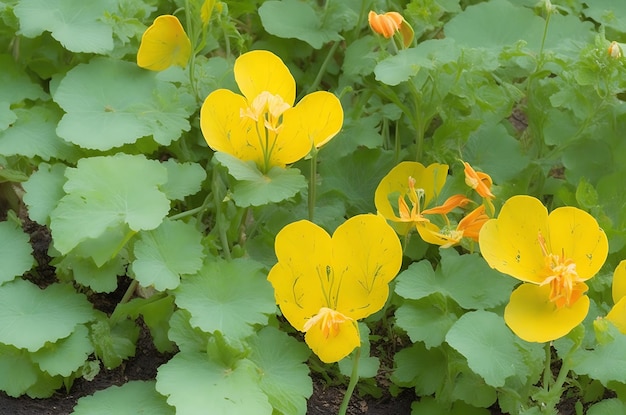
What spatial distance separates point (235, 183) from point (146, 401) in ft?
1.06

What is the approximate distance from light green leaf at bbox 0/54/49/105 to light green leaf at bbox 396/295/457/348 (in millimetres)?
716

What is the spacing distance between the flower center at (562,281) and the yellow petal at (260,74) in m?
0.44

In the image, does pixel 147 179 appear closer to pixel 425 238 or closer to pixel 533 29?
pixel 425 238

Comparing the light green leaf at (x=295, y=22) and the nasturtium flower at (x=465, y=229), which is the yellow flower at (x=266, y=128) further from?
the light green leaf at (x=295, y=22)

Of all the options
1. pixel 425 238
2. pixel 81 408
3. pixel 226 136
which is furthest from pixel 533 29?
pixel 81 408


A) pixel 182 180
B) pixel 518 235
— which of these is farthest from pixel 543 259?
pixel 182 180

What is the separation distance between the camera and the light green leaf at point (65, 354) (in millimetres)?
1207

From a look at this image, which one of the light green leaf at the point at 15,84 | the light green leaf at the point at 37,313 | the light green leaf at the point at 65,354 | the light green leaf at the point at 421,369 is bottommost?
the light green leaf at the point at 421,369

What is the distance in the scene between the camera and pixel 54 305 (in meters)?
1.27

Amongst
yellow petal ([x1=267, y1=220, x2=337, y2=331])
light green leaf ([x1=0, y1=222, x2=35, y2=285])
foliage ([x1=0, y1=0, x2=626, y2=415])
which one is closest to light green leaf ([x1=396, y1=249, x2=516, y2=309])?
foliage ([x1=0, y1=0, x2=626, y2=415])

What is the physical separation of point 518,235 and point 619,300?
16cm

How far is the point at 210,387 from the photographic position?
1.13 meters

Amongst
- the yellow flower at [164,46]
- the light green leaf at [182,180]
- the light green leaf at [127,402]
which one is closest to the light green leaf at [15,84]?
the yellow flower at [164,46]

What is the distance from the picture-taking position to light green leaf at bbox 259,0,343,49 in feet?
5.37
